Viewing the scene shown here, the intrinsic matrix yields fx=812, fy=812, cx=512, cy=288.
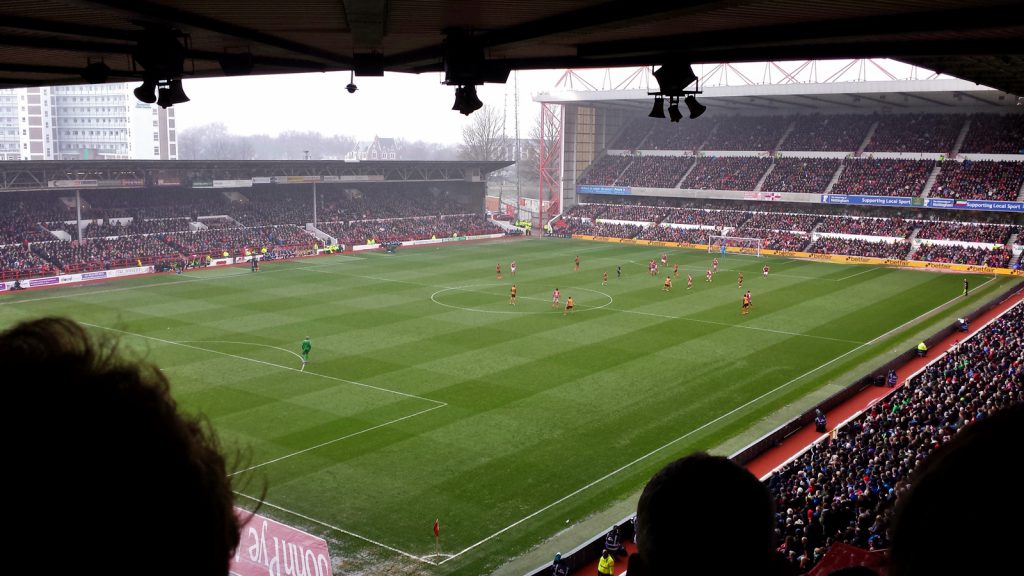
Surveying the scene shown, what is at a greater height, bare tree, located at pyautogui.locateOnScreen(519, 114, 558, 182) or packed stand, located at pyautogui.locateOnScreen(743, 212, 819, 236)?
bare tree, located at pyautogui.locateOnScreen(519, 114, 558, 182)

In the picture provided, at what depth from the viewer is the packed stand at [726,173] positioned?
78188 millimetres

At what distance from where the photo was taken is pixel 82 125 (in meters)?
132

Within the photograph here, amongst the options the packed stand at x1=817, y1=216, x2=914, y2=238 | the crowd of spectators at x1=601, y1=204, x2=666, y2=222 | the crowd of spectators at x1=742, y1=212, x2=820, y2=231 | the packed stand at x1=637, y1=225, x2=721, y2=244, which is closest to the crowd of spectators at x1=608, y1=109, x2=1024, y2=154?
the crowd of spectators at x1=742, y1=212, x2=820, y2=231

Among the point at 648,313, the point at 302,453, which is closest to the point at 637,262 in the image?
the point at 648,313

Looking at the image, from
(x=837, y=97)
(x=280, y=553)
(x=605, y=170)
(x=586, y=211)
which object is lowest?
(x=280, y=553)

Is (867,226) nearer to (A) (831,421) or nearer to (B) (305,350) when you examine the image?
(A) (831,421)

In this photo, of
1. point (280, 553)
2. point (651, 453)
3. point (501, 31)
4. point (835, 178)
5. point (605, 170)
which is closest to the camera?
point (501, 31)

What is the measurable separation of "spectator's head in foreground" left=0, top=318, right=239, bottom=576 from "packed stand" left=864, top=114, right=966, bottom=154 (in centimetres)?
7836

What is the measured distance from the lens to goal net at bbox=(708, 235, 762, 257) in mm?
68500

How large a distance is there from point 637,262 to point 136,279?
35.1m

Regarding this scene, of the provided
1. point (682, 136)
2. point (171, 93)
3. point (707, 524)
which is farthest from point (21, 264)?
point (682, 136)

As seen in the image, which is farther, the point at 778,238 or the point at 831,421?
the point at 778,238

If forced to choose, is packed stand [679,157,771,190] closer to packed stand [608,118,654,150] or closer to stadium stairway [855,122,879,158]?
stadium stairway [855,122,879,158]

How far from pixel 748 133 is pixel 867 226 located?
849 inches
